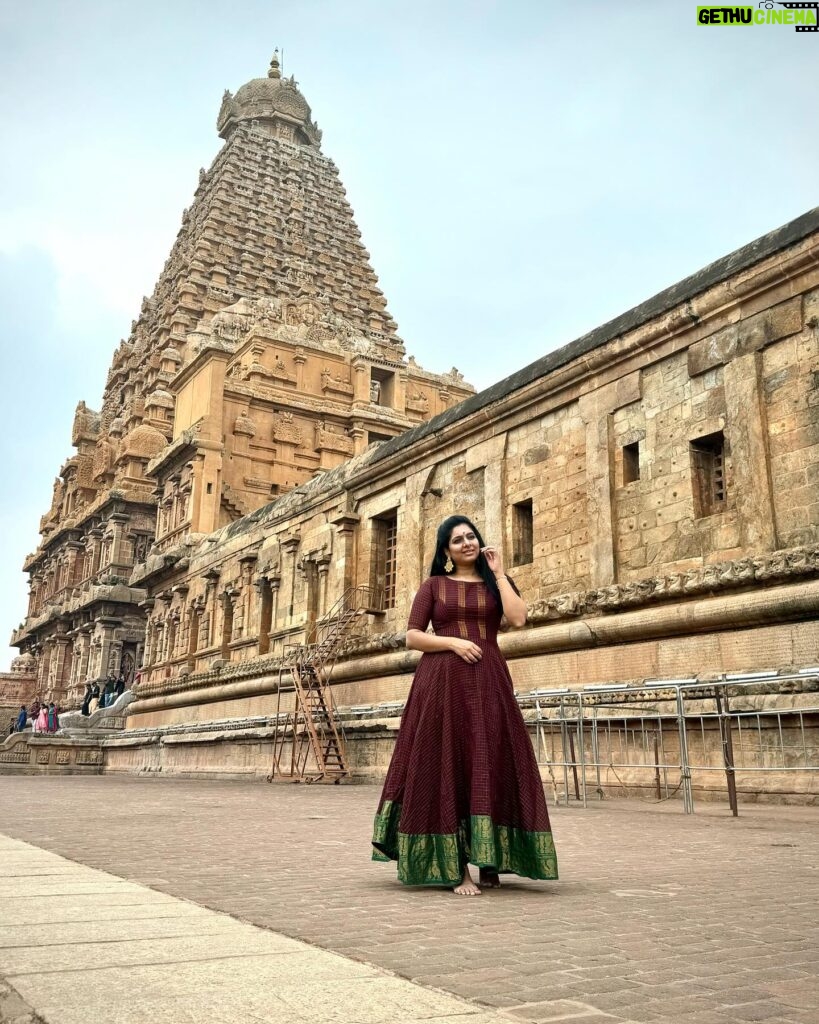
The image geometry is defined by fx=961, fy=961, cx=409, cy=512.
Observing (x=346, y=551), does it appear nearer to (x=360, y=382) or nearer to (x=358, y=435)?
(x=358, y=435)

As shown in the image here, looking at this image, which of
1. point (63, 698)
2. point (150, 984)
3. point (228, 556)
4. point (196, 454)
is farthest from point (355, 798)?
point (63, 698)

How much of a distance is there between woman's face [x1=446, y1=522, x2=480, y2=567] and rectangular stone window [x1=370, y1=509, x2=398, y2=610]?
13.1m

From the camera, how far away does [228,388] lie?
33531mm

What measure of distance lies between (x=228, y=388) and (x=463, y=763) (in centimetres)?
3008

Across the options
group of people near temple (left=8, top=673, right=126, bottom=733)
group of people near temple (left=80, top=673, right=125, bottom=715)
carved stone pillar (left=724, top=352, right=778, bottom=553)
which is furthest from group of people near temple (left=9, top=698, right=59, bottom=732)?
carved stone pillar (left=724, top=352, right=778, bottom=553)

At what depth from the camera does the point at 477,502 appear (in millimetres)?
15617

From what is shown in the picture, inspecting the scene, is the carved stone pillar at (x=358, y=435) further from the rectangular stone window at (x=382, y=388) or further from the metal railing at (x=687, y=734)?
the metal railing at (x=687, y=734)

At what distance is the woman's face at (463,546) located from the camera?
5117mm

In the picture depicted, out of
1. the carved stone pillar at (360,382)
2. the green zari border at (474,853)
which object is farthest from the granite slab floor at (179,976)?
the carved stone pillar at (360,382)

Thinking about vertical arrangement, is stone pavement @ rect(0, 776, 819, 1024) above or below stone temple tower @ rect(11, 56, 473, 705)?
below

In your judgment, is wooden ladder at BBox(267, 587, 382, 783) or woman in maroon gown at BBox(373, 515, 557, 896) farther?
wooden ladder at BBox(267, 587, 382, 783)

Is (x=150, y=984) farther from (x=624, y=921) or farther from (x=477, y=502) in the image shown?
(x=477, y=502)

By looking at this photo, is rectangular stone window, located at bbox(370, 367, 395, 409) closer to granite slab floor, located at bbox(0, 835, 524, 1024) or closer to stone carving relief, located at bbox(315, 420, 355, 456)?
stone carving relief, located at bbox(315, 420, 355, 456)

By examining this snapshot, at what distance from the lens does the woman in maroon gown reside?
4.55 metres
